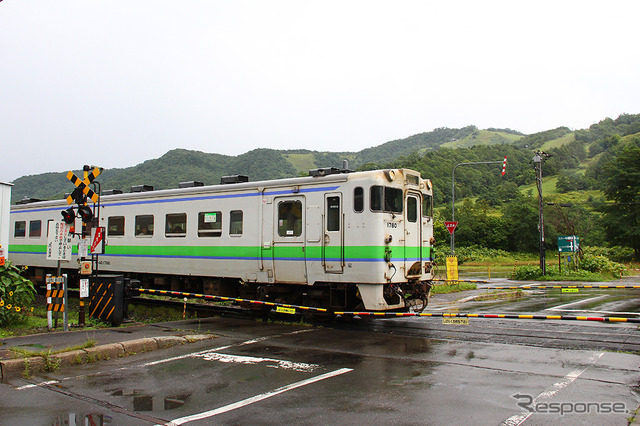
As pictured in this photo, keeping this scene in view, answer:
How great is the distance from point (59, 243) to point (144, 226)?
4797mm

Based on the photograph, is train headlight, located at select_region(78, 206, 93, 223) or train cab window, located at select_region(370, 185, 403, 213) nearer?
train cab window, located at select_region(370, 185, 403, 213)

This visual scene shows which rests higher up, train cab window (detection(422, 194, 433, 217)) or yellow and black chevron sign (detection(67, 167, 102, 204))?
yellow and black chevron sign (detection(67, 167, 102, 204))

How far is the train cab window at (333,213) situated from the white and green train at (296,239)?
2 cm

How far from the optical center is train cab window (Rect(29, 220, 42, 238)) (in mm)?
19220

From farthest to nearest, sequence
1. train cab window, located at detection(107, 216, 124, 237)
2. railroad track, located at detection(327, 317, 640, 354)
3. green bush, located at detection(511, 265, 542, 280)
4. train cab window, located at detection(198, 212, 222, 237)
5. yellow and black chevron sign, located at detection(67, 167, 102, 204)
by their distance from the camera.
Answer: green bush, located at detection(511, 265, 542, 280)
train cab window, located at detection(107, 216, 124, 237)
train cab window, located at detection(198, 212, 222, 237)
yellow and black chevron sign, located at detection(67, 167, 102, 204)
railroad track, located at detection(327, 317, 640, 354)

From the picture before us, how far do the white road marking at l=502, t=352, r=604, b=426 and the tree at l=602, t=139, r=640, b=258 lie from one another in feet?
166

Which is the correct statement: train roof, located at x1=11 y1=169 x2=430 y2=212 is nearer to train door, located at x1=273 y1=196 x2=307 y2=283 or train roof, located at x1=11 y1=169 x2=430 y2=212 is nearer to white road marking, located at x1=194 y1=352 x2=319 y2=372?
train door, located at x1=273 y1=196 x2=307 y2=283

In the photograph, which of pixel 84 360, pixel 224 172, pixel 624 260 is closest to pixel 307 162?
pixel 224 172

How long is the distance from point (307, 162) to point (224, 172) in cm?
5036

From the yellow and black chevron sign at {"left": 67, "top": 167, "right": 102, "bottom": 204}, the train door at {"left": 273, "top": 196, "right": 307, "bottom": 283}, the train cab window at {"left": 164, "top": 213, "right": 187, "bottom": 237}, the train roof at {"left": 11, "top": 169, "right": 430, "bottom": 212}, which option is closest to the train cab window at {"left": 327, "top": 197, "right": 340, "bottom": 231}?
the train roof at {"left": 11, "top": 169, "right": 430, "bottom": 212}

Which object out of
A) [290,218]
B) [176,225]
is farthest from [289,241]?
[176,225]

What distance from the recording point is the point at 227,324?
1173 centimetres

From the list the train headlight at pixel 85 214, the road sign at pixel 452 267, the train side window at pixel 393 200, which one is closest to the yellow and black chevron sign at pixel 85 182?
the train headlight at pixel 85 214

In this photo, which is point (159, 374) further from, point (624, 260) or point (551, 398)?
point (624, 260)
